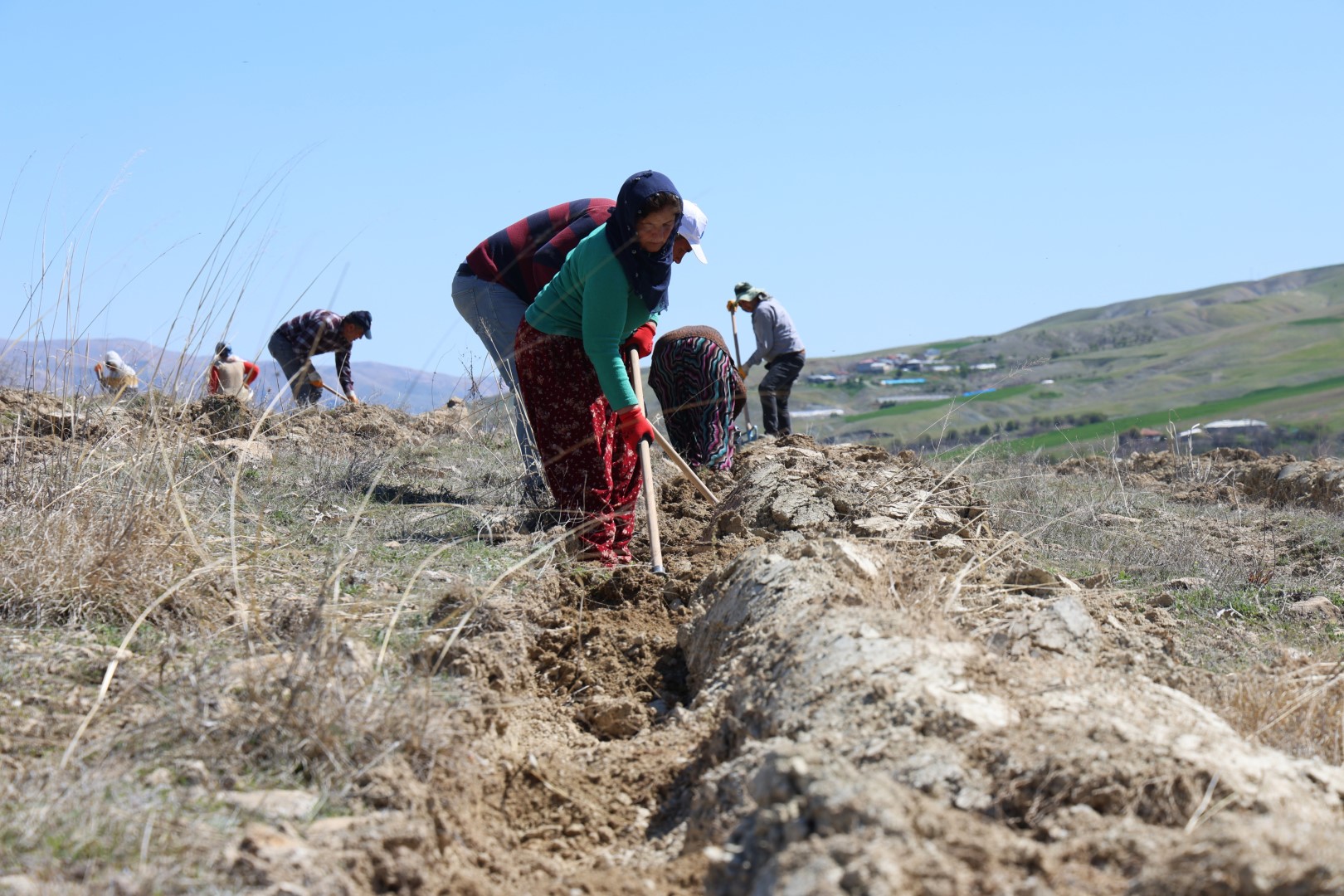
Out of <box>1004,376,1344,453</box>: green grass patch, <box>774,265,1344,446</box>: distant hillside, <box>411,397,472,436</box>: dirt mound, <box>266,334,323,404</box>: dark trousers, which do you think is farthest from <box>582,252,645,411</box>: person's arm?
<box>1004,376,1344,453</box>: green grass patch

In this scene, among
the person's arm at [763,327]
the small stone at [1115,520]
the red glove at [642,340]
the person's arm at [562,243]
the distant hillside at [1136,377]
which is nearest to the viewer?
the red glove at [642,340]

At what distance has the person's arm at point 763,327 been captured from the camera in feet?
30.0

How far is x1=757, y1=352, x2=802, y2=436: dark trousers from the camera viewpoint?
361 inches

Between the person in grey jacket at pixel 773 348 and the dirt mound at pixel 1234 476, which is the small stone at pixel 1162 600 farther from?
the person in grey jacket at pixel 773 348

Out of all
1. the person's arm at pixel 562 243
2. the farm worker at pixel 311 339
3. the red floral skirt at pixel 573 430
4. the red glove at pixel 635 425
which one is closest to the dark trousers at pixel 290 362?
the farm worker at pixel 311 339

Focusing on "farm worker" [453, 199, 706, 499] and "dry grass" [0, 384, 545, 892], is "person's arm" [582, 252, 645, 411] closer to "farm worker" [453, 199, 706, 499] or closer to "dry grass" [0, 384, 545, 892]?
"dry grass" [0, 384, 545, 892]

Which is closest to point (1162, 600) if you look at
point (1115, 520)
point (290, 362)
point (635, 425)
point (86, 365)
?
point (1115, 520)

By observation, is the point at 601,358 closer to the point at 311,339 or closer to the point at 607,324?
the point at 607,324

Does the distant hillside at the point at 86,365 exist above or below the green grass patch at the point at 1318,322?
below

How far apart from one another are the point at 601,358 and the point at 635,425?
0.92 feet

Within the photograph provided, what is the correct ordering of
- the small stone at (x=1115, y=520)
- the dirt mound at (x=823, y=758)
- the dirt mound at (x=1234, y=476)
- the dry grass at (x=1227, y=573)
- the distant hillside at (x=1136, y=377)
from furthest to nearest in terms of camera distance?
1. the distant hillside at (x=1136, y=377)
2. the dirt mound at (x=1234, y=476)
3. the small stone at (x=1115, y=520)
4. the dry grass at (x=1227, y=573)
5. the dirt mound at (x=823, y=758)

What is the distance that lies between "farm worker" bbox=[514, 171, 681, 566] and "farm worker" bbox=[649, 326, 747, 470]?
2016 millimetres

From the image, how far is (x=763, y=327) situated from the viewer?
30.1ft

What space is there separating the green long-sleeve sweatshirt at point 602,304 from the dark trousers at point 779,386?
16.1ft
